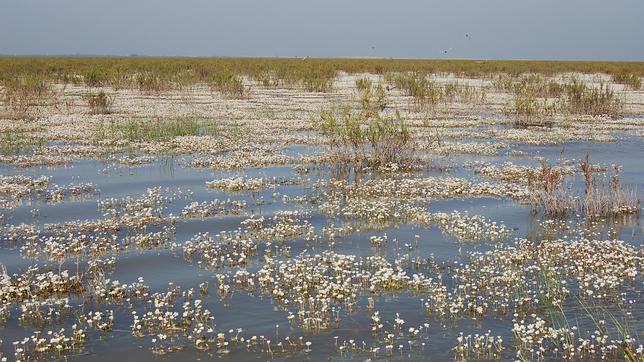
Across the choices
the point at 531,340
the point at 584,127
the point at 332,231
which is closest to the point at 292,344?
the point at 531,340

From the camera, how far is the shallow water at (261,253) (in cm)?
793

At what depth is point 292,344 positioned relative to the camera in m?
7.88

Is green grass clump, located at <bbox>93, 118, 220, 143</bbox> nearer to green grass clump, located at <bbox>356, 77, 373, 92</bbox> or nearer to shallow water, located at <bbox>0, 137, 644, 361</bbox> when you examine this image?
shallow water, located at <bbox>0, 137, 644, 361</bbox>

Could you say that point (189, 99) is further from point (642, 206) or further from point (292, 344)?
point (292, 344)

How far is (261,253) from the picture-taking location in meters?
A: 11.5

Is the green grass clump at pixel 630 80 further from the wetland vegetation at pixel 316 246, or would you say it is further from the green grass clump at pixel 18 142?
the green grass clump at pixel 18 142

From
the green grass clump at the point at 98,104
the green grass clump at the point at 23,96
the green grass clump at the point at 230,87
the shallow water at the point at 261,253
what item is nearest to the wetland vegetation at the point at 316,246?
the shallow water at the point at 261,253

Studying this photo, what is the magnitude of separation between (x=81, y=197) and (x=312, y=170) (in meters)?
6.70

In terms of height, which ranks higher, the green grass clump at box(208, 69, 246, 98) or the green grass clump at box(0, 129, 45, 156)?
the green grass clump at box(208, 69, 246, 98)

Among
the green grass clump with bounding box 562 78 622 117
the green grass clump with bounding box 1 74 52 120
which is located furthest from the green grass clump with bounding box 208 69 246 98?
the green grass clump with bounding box 562 78 622 117

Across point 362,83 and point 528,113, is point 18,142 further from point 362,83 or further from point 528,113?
point 362,83

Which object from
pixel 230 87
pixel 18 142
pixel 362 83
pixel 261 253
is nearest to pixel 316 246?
pixel 261 253

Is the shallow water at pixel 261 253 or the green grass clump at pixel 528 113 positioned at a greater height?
the green grass clump at pixel 528 113

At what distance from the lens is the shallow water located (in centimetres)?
793
